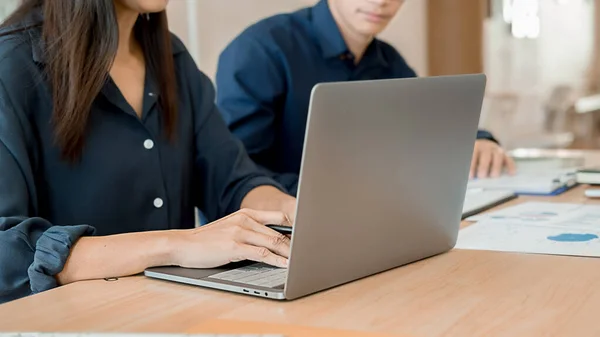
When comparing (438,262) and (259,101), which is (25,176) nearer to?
(438,262)

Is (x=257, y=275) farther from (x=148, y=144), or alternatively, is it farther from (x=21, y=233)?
(x=148, y=144)

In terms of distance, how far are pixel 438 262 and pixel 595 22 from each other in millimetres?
5909

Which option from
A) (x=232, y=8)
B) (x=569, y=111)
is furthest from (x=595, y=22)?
(x=232, y=8)

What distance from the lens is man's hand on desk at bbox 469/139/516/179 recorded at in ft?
6.02

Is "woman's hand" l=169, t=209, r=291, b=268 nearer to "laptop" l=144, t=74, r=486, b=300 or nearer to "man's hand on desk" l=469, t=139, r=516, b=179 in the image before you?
"laptop" l=144, t=74, r=486, b=300

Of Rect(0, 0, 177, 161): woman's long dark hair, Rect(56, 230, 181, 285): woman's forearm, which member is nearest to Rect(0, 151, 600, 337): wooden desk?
Rect(56, 230, 181, 285): woman's forearm

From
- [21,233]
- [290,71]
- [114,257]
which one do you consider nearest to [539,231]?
[114,257]

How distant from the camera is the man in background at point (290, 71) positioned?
1.88 m

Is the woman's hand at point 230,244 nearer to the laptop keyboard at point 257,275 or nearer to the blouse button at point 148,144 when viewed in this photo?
the laptop keyboard at point 257,275

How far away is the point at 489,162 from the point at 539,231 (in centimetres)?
65

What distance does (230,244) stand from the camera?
Result: 99cm

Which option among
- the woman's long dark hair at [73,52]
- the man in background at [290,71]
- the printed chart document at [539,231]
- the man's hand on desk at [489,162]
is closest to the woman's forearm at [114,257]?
the woman's long dark hair at [73,52]

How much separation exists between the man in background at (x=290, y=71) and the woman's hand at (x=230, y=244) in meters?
0.83

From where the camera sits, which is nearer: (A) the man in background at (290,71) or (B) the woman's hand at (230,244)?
(B) the woman's hand at (230,244)
